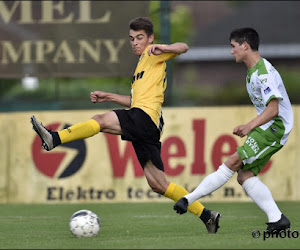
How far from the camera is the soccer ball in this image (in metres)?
7.84

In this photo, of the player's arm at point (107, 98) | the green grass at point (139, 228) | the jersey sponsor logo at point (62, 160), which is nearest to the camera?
the green grass at point (139, 228)

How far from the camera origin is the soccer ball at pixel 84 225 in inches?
309

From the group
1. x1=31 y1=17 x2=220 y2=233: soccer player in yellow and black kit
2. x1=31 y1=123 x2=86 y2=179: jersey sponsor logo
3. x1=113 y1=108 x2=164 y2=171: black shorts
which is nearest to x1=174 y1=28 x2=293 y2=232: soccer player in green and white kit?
x1=31 y1=17 x2=220 y2=233: soccer player in yellow and black kit

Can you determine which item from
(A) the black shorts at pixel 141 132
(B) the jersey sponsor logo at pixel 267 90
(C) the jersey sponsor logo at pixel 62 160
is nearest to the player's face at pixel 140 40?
(A) the black shorts at pixel 141 132

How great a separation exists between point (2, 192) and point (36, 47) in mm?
2140

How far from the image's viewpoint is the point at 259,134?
7801mm

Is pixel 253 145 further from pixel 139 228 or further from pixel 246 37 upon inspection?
pixel 139 228

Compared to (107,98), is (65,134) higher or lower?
lower

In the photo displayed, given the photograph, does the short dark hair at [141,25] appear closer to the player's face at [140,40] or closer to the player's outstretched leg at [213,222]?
the player's face at [140,40]

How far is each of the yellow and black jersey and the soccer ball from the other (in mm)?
1044

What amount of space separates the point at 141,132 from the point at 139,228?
1137 millimetres

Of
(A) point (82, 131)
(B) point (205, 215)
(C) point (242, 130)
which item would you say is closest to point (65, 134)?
(A) point (82, 131)

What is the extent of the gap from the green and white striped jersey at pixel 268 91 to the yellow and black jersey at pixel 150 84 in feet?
2.88

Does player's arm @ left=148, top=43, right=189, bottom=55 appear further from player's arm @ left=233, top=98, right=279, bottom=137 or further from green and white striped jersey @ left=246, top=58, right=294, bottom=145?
player's arm @ left=233, top=98, right=279, bottom=137
